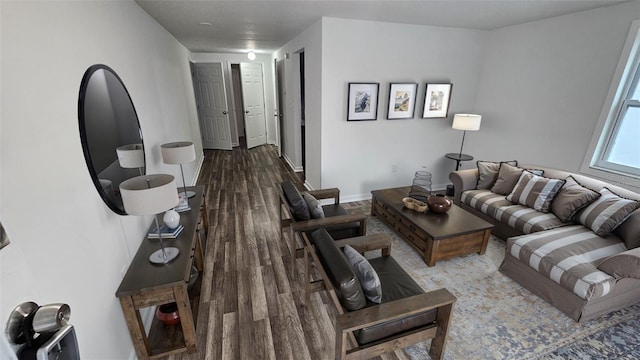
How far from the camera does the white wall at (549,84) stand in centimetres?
285

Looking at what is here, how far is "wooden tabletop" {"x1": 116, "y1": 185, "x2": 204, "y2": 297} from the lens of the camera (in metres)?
1.53

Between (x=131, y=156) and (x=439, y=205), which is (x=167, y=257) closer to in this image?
(x=131, y=156)

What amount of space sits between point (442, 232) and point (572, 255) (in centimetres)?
94

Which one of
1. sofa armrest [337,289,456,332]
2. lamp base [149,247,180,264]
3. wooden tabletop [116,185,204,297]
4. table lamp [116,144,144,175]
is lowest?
sofa armrest [337,289,456,332]

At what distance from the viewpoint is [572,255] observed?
2.11m

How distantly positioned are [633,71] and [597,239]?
1.85m

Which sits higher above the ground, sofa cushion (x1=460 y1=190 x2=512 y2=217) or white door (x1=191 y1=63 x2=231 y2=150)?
white door (x1=191 y1=63 x2=231 y2=150)

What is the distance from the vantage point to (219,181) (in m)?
4.91

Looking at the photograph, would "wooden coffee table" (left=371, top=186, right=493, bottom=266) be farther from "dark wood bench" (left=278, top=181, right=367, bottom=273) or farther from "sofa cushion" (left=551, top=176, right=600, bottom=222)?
"sofa cushion" (left=551, top=176, right=600, bottom=222)

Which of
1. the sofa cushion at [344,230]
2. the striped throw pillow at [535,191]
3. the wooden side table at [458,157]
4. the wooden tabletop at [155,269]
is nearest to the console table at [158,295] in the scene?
the wooden tabletop at [155,269]

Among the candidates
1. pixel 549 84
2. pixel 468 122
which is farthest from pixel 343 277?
pixel 549 84

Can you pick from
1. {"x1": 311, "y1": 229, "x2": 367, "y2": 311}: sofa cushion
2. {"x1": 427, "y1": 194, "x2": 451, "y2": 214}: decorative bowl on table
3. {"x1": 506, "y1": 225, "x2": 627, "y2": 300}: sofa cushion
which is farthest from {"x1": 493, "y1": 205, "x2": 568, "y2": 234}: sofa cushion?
{"x1": 311, "y1": 229, "x2": 367, "y2": 311}: sofa cushion

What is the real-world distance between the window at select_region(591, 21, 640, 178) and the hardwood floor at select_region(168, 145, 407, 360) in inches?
110

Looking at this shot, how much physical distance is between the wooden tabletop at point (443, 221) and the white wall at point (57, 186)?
7.98 ft
